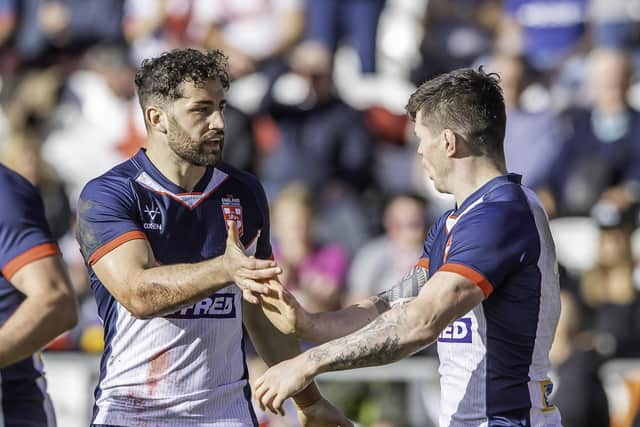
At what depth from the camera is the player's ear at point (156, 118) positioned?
18.2 ft

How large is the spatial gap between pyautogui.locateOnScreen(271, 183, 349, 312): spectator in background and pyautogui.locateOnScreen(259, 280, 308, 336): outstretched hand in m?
A: 4.55

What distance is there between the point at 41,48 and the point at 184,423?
8.09 metres

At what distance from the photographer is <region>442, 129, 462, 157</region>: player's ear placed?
16.0 ft

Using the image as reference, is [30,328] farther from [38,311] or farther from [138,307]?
[138,307]

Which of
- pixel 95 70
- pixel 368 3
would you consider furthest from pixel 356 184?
pixel 95 70

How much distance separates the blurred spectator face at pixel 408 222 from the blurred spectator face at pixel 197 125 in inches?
169

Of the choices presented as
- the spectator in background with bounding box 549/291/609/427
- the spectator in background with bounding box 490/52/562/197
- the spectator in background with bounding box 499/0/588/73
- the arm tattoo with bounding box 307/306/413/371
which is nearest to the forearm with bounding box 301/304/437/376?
the arm tattoo with bounding box 307/306/413/371

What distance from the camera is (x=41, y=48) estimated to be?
12641 millimetres

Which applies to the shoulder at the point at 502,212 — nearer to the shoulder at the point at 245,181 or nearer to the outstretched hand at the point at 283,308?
the outstretched hand at the point at 283,308

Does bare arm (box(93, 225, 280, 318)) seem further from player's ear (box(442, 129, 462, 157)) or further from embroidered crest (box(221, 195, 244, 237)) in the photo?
player's ear (box(442, 129, 462, 157))

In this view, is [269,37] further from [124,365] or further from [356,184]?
[124,365]

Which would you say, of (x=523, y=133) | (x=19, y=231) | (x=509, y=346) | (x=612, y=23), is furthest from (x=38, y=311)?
(x=612, y=23)

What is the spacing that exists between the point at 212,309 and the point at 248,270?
30.5 inches

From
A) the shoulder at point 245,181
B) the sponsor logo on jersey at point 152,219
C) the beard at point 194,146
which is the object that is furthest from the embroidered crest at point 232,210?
the sponsor logo on jersey at point 152,219
